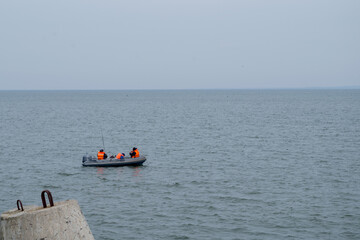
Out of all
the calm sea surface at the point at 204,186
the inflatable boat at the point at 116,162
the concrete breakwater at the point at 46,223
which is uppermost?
the concrete breakwater at the point at 46,223

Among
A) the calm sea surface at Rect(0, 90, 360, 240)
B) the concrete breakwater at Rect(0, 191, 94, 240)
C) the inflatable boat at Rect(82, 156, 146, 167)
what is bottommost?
the calm sea surface at Rect(0, 90, 360, 240)

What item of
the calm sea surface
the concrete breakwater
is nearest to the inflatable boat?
the calm sea surface

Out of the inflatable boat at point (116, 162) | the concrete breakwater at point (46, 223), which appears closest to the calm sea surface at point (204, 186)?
the inflatable boat at point (116, 162)

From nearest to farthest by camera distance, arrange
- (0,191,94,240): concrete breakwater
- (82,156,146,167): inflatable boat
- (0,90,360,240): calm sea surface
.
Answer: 1. (0,191,94,240): concrete breakwater
2. (0,90,360,240): calm sea surface
3. (82,156,146,167): inflatable boat

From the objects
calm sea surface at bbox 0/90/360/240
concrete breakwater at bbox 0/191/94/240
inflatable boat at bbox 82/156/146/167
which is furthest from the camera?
inflatable boat at bbox 82/156/146/167

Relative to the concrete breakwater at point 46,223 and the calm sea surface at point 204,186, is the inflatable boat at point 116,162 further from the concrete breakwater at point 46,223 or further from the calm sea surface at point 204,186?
the concrete breakwater at point 46,223

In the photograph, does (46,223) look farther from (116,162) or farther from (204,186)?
(116,162)

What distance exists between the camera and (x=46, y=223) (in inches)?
122

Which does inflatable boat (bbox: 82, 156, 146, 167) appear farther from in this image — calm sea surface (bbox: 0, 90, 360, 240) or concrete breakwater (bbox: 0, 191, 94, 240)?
concrete breakwater (bbox: 0, 191, 94, 240)

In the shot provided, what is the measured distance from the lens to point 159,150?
39.2 metres

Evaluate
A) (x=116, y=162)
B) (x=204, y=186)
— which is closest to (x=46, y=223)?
(x=204, y=186)

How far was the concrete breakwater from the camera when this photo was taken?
308 centimetres

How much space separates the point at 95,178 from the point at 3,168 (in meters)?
7.78

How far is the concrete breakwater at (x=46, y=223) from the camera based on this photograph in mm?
3080
